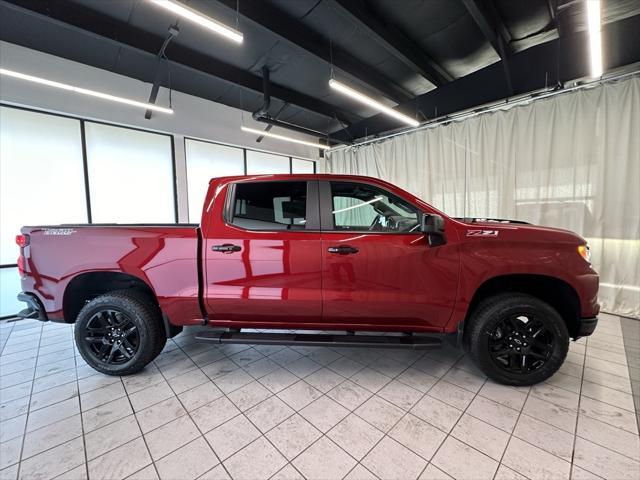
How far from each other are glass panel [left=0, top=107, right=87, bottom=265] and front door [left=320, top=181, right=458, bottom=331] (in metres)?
4.90

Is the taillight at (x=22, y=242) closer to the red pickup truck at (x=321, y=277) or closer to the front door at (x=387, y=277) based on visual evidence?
the red pickup truck at (x=321, y=277)

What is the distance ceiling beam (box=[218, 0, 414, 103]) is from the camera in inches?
123

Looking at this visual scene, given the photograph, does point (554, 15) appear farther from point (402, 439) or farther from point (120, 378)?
point (120, 378)

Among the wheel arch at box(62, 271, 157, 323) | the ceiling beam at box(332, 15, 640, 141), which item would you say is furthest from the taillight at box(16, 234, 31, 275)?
the ceiling beam at box(332, 15, 640, 141)

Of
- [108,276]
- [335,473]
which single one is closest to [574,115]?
[335,473]

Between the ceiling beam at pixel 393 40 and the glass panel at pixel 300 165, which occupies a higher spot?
Answer: the ceiling beam at pixel 393 40

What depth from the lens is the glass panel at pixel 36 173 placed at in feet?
12.7

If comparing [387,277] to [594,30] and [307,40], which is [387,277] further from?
[307,40]

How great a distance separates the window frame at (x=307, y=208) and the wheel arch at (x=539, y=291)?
4.54 feet

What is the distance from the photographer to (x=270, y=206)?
2115 millimetres

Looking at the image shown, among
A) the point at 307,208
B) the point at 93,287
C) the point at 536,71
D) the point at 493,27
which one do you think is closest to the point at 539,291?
the point at 307,208

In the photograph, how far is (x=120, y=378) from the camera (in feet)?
7.18

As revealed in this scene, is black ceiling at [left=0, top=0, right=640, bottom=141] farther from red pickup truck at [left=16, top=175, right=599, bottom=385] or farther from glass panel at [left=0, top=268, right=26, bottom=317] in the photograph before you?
glass panel at [left=0, top=268, right=26, bottom=317]

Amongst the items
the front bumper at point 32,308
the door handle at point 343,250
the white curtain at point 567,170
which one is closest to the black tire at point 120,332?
the front bumper at point 32,308
